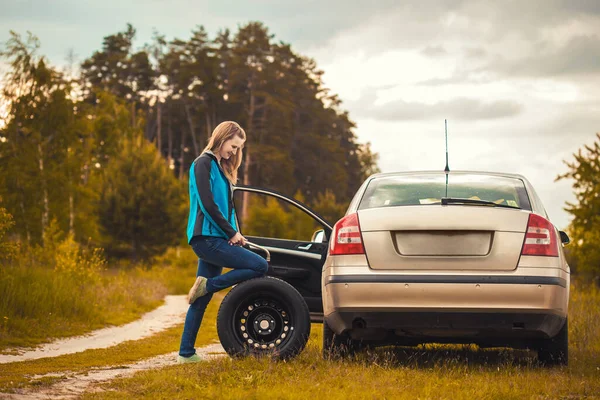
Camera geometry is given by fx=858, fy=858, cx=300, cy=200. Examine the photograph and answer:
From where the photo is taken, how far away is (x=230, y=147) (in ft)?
25.2

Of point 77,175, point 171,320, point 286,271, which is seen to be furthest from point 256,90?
point 286,271

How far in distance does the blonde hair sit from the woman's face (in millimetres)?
26

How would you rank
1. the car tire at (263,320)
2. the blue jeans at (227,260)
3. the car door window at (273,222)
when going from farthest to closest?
the car door window at (273,222)
the blue jeans at (227,260)
the car tire at (263,320)

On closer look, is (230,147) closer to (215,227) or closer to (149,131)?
(215,227)

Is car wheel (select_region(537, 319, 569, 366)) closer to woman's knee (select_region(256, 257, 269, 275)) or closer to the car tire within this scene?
the car tire

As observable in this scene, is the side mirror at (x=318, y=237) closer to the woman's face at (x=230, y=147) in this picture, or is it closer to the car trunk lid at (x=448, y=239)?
the woman's face at (x=230, y=147)

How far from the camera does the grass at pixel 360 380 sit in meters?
5.87

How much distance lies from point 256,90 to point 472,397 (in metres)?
59.6

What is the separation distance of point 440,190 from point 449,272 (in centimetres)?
94

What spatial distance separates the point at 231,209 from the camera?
312 inches

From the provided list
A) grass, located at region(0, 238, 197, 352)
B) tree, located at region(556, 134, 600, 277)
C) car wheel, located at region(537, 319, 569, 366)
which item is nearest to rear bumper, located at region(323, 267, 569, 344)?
car wheel, located at region(537, 319, 569, 366)

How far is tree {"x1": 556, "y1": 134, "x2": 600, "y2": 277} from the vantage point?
29391 mm

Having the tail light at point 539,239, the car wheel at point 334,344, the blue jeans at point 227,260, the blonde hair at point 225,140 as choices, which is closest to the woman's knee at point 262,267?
the blue jeans at point 227,260

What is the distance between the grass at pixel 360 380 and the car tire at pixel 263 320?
0.57 ft
